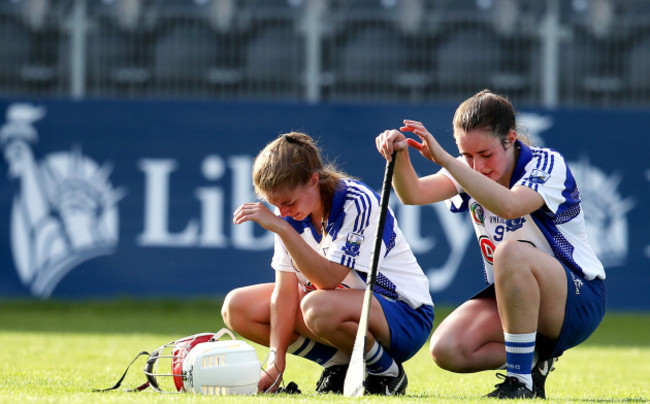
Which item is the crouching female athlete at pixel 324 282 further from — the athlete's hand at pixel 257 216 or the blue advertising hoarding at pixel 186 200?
the blue advertising hoarding at pixel 186 200

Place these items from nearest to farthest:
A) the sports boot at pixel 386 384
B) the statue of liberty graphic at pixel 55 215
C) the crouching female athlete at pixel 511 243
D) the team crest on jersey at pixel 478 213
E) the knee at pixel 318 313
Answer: the crouching female athlete at pixel 511 243 → the knee at pixel 318 313 → the sports boot at pixel 386 384 → the team crest on jersey at pixel 478 213 → the statue of liberty graphic at pixel 55 215

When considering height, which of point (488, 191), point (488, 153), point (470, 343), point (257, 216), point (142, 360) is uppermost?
point (488, 153)

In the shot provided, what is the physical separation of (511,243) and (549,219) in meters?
0.28

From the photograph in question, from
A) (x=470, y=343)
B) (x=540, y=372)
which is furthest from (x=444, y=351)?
(x=540, y=372)

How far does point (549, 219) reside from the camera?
411 cm

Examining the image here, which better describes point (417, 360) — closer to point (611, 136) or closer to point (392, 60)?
point (611, 136)

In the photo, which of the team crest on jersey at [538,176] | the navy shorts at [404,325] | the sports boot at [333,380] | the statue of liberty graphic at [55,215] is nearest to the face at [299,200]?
the navy shorts at [404,325]

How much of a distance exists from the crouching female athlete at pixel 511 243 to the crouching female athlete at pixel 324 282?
0.19 meters

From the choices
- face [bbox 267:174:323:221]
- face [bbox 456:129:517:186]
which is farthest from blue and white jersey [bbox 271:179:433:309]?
face [bbox 456:129:517:186]

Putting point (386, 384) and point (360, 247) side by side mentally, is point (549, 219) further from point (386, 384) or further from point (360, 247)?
point (386, 384)

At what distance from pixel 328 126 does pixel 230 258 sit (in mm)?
1537

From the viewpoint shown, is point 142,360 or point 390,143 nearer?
point 390,143

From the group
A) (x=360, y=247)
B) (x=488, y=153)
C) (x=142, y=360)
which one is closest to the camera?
(x=488, y=153)

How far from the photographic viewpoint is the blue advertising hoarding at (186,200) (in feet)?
29.0
